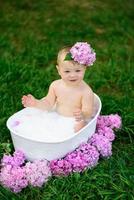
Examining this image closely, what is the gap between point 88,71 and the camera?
4.55 metres

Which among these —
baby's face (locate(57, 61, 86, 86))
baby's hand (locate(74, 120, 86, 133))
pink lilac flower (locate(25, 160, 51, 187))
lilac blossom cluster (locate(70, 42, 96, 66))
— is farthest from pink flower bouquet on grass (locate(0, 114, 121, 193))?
lilac blossom cluster (locate(70, 42, 96, 66))

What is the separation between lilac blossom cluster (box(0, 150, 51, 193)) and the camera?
318 cm

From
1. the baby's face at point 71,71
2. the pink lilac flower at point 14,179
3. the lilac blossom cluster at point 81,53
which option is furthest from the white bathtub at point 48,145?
the lilac blossom cluster at point 81,53

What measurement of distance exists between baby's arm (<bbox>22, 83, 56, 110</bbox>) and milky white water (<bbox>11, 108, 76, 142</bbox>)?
46mm

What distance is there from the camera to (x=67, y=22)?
536cm

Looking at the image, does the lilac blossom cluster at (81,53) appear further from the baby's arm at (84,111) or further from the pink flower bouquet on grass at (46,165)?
the pink flower bouquet on grass at (46,165)

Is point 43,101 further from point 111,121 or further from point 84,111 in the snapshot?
point 111,121

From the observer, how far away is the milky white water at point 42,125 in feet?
10.8

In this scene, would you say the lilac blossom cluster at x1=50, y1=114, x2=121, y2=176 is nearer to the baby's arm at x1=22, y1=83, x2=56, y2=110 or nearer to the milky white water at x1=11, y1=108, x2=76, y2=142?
the milky white water at x1=11, y1=108, x2=76, y2=142

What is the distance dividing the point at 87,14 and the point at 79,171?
2.60 metres

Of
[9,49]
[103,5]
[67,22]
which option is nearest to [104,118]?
[9,49]

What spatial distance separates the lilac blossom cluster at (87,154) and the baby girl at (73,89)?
0.14 metres

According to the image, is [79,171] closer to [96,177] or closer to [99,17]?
[96,177]

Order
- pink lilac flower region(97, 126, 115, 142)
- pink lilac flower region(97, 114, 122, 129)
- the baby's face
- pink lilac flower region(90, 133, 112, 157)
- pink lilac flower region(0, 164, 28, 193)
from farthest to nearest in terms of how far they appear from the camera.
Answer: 1. pink lilac flower region(97, 114, 122, 129)
2. pink lilac flower region(97, 126, 115, 142)
3. pink lilac flower region(90, 133, 112, 157)
4. the baby's face
5. pink lilac flower region(0, 164, 28, 193)
